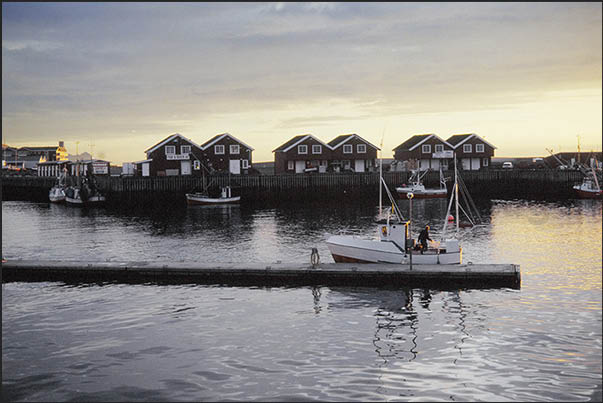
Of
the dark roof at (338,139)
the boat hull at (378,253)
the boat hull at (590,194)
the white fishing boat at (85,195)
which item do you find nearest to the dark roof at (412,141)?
the dark roof at (338,139)

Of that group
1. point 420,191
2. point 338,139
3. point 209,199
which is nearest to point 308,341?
point 209,199

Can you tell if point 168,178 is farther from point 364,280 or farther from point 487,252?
point 364,280

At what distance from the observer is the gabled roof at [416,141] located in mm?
118312

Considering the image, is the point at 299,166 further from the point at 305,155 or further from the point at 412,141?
the point at 412,141

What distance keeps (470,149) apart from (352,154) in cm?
2729

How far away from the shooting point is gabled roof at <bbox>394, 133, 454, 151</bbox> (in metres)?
118

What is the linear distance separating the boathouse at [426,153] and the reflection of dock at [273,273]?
89544mm

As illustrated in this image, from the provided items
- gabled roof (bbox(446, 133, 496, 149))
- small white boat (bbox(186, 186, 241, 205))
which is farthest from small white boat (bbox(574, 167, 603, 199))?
small white boat (bbox(186, 186, 241, 205))

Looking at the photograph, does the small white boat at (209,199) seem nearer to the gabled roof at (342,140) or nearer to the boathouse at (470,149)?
the gabled roof at (342,140)

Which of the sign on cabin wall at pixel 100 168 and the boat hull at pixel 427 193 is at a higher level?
the sign on cabin wall at pixel 100 168

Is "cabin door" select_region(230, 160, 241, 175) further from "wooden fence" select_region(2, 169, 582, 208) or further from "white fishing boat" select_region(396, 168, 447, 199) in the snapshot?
"white fishing boat" select_region(396, 168, 447, 199)

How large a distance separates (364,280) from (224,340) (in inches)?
433

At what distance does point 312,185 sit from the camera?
347 ft

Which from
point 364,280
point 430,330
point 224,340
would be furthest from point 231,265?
point 430,330
